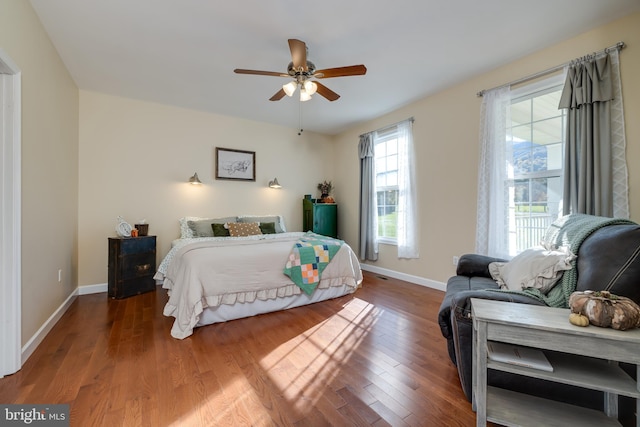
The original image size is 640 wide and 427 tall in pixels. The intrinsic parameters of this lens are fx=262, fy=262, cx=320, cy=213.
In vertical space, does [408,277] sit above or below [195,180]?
below

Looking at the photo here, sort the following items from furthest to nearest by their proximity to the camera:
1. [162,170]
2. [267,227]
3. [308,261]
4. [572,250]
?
[267,227] → [162,170] → [308,261] → [572,250]

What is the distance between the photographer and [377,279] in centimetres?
410

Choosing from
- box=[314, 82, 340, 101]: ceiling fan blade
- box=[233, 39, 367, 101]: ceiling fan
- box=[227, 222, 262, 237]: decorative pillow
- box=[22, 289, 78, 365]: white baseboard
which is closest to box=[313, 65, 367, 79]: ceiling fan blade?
box=[233, 39, 367, 101]: ceiling fan

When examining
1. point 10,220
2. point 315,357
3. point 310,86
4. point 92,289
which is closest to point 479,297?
point 315,357

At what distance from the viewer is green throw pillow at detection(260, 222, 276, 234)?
4148mm

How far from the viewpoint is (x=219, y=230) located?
3777mm

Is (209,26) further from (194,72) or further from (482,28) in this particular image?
(482,28)

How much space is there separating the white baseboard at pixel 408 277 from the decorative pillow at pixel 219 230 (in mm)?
2472

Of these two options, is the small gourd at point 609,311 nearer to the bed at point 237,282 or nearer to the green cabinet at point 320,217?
the bed at point 237,282

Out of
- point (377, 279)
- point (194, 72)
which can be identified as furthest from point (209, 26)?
point (377, 279)

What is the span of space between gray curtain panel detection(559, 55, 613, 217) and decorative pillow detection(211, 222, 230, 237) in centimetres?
385

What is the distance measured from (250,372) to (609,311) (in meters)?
1.89

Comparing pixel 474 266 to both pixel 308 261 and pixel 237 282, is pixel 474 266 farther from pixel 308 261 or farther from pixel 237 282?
pixel 237 282

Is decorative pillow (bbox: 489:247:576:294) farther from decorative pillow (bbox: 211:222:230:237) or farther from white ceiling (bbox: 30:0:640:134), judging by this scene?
decorative pillow (bbox: 211:222:230:237)
